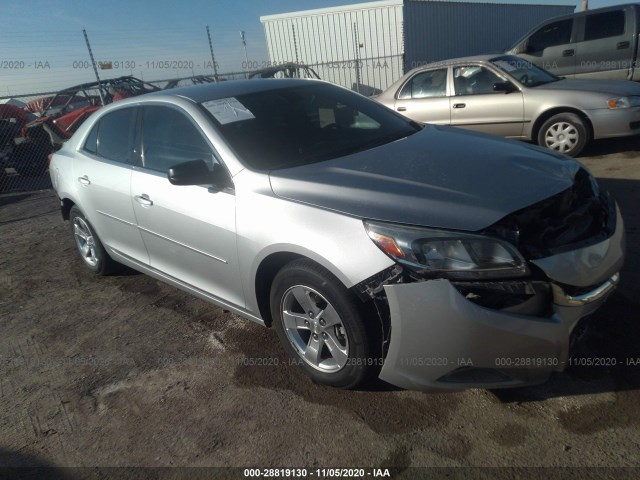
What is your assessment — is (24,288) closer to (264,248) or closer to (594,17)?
(264,248)

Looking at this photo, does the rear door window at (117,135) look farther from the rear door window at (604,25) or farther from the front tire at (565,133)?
the rear door window at (604,25)

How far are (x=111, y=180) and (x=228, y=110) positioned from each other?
1.23 m

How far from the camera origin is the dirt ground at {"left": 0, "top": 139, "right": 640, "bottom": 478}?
86.7 inches

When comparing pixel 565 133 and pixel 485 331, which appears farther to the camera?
pixel 565 133

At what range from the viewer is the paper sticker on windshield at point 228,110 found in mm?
3097

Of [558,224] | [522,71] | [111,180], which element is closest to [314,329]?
[558,224]

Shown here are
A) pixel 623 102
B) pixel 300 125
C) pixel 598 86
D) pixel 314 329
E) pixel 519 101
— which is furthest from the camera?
pixel 519 101

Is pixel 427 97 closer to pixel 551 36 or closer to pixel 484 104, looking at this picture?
pixel 484 104


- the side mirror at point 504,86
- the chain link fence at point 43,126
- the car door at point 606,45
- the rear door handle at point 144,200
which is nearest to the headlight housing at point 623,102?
the side mirror at point 504,86

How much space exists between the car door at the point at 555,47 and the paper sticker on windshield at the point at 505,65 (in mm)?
3139

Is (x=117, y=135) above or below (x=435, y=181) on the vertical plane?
above

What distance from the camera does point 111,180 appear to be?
376 cm

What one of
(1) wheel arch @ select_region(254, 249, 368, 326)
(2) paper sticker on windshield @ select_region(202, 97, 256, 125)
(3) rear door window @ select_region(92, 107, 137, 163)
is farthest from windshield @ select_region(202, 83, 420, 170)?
(3) rear door window @ select_region(92, 107, 137, 163)

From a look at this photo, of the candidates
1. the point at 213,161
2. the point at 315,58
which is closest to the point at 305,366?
the point at 213,161
